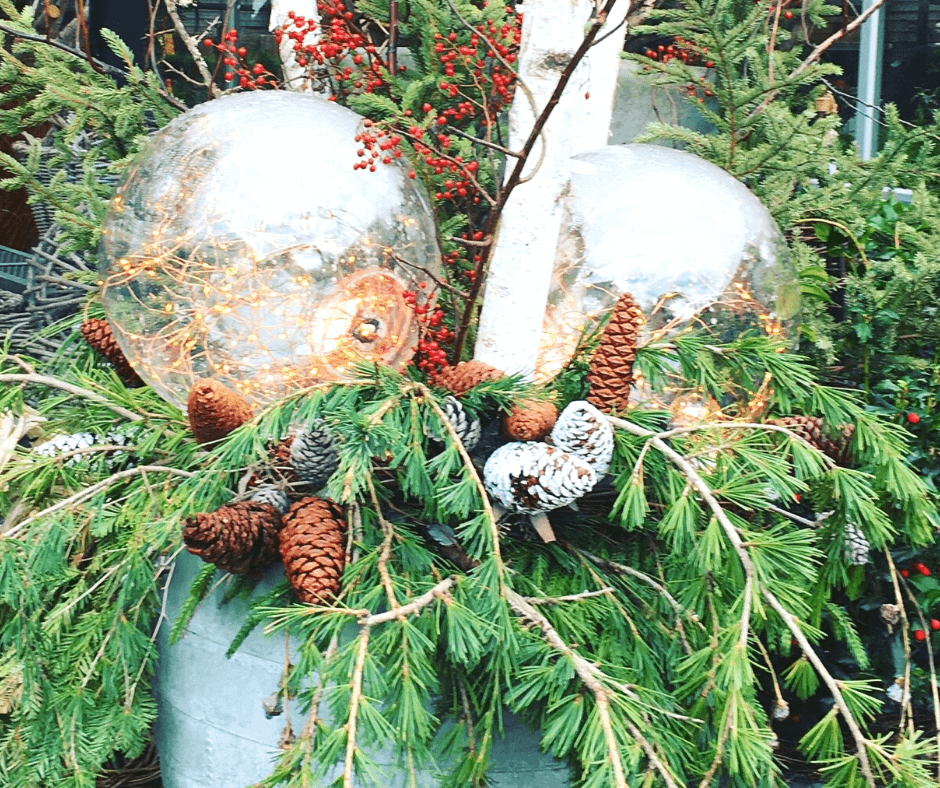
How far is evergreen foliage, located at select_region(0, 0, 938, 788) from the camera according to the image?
3.33 ft

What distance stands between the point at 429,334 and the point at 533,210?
0.21m

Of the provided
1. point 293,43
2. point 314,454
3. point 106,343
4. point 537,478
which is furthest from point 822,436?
point 293,43

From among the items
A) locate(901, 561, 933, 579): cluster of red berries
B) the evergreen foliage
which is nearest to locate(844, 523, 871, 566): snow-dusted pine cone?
the evergreen foliage

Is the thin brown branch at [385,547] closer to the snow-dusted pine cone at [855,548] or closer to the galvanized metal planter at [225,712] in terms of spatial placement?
the galvanized metal planter at [225,712]

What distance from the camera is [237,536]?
3.78 feet

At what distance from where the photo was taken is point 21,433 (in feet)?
4.56

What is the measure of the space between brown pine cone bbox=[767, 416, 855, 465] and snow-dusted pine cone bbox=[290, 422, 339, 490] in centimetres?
54

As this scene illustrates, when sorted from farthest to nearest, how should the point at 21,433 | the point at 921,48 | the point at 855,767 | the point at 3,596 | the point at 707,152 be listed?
Answer: the point at 921,48 < the point at 707,152 < the point at 21,433 < the point at 3,596 < the point at 855,767

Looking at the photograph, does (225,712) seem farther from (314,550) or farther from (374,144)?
(374,144)

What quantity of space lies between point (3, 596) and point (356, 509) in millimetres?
400

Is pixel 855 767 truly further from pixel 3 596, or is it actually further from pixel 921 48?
pixel 921 48

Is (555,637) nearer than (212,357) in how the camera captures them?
Yes

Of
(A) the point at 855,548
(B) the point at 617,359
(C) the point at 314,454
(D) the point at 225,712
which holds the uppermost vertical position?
(B) the point at 617,359

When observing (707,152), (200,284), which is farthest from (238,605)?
(707,152)
